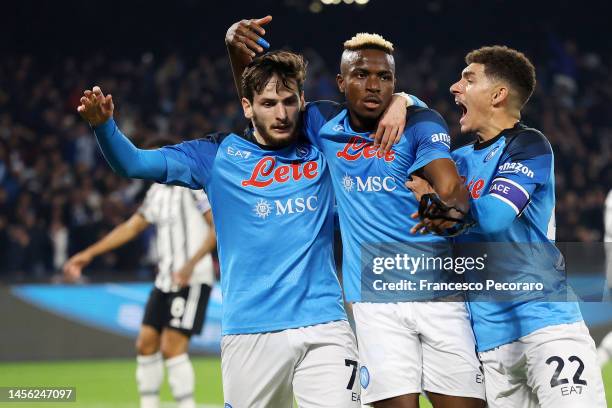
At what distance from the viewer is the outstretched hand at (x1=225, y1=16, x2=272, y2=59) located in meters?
4.85

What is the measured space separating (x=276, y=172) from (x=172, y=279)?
3878mm

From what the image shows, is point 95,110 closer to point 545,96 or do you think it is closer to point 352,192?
point 352,192

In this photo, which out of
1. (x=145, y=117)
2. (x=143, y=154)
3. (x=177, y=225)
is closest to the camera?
(x=143, y=154)

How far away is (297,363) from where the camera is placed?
4500mm

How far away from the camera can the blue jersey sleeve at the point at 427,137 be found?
4.30 m

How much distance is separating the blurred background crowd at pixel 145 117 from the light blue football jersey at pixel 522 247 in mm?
8699

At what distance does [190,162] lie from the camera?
472cm

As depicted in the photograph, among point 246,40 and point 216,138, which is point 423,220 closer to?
point 216,138

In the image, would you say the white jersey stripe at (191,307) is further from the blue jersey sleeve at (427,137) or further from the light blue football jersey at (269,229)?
the blue jersey sleeve at (427,137)

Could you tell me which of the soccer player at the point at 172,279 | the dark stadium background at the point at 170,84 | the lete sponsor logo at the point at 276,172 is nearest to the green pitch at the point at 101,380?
the dark stadium background at the point at 170,84

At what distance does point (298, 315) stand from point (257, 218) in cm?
47

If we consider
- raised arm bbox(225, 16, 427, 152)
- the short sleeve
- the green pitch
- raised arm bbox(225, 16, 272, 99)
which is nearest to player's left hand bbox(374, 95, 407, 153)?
raised arm bbox(225, 16, 427, 152)

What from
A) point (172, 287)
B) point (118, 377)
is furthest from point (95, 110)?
point (118, 377)

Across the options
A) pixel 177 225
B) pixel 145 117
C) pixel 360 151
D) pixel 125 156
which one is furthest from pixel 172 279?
pixel 145 117
